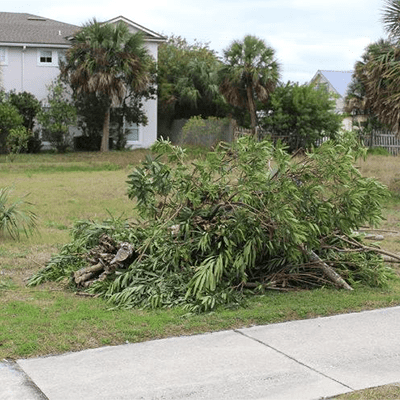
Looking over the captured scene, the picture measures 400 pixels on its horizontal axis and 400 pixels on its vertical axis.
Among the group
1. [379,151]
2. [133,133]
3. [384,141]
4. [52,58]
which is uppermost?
[52,58]

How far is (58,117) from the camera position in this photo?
34531mm

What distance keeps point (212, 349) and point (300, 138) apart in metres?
30.7

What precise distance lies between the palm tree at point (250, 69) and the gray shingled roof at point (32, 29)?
27.7 ft

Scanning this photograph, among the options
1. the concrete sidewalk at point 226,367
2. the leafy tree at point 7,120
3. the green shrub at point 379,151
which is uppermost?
the leafy tree at point 7,120

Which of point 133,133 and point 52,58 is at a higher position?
point 52,58

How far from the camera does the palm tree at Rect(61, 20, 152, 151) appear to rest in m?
33.6

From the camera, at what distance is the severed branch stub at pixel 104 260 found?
7789 millimetres

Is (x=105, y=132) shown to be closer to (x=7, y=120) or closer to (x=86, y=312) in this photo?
(x=7, y=120)

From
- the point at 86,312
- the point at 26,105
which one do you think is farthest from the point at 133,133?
the point at 86,312

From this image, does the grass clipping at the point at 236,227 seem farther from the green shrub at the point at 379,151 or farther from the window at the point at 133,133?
the window at the point at 133,133

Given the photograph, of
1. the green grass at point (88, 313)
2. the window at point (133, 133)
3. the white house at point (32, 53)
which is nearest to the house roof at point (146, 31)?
the white house at point (32, 53)

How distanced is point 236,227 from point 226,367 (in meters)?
2.21

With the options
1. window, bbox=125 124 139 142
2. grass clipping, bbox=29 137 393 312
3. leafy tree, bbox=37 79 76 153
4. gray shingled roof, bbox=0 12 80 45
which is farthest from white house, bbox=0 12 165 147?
grass clipping, bbox=29 137 393 312

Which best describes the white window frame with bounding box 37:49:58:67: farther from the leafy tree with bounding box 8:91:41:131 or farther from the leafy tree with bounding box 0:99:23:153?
the leafy tree with bounding box 0:99:23:153
